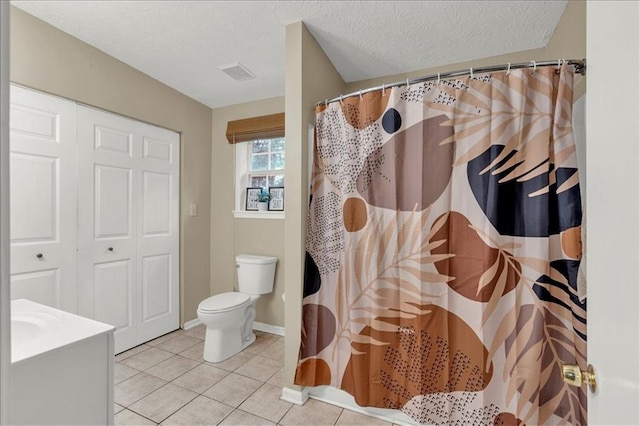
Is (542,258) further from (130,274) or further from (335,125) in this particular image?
(130,274)

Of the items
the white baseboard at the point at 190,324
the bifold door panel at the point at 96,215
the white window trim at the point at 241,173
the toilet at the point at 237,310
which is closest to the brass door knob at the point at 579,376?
the toilet at the point at 237,310

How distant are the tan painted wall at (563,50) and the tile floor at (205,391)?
2180 mm

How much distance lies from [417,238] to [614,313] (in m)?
1.07

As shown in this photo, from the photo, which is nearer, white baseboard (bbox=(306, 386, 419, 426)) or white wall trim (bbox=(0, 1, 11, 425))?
white wall trim (bbox=(0, 1, 11, 425))

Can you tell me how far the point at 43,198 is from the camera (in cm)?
196

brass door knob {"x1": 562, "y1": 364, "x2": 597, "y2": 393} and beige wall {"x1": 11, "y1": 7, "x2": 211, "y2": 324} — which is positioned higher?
beige wall {"x1": 11, "y1": 7, "x2": 211, "y2": 324}

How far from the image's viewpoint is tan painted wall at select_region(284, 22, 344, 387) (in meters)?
1.82

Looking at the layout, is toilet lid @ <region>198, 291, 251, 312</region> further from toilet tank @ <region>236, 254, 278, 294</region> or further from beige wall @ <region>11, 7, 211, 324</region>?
beige wall @ <region>11, 7, 211, 324</region>

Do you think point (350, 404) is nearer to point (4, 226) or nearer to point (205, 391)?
point (205, 391)

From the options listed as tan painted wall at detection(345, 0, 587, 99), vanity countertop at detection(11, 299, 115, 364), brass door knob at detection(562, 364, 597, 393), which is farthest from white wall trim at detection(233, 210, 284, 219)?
brass door knob at detection(562, 364, 597, 393)

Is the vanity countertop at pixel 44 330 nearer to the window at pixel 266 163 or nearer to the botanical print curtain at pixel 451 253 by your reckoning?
the botanical print curtain at pixel 451 253

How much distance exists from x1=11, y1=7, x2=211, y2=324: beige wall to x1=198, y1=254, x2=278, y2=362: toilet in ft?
1.86

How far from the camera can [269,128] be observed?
9.20ft

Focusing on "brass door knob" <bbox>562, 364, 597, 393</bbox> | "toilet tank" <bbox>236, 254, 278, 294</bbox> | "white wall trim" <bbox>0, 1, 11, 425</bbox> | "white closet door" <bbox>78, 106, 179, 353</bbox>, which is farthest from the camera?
"toilet tank" <bbox>236, 254, 278, 294</bbox>
